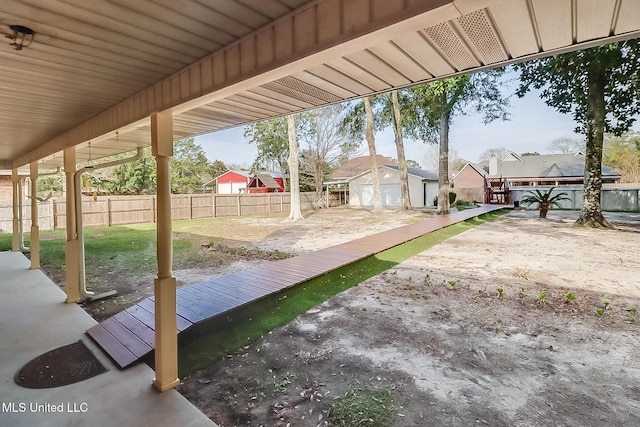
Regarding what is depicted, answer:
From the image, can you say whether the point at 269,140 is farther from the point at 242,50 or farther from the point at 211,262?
the point at 242,50

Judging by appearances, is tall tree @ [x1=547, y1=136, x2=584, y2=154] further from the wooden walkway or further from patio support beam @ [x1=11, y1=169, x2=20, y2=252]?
patio support beam @ [x1=11, y1=169, x2=20, y2=252]

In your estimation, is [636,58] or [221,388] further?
[636,58]

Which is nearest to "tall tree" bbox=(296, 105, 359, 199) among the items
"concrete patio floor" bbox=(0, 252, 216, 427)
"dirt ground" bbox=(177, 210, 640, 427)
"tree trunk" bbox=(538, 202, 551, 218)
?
"tree trunk" bbox=(538, 202, 551, 218)

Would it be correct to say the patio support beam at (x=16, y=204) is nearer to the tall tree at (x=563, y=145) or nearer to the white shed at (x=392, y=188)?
the white shed at (x=392, y=188)

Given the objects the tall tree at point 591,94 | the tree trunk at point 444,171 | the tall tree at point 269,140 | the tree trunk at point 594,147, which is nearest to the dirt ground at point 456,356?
the tree trunk at point 594,147

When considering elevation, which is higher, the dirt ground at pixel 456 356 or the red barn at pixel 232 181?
the red barn at pixel 232 181

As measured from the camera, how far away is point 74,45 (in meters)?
1.83

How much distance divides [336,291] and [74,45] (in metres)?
4.06

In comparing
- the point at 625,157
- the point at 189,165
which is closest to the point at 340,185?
the point at 189,165

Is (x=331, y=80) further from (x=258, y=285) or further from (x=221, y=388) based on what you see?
(x=258, y=285)

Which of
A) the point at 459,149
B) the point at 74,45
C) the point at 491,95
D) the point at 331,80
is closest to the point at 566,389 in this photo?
the point at 331,80

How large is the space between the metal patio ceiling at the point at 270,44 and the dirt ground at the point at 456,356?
7.50 feet

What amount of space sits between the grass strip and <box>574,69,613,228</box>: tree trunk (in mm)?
8616

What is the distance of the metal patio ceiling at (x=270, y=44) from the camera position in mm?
1269
